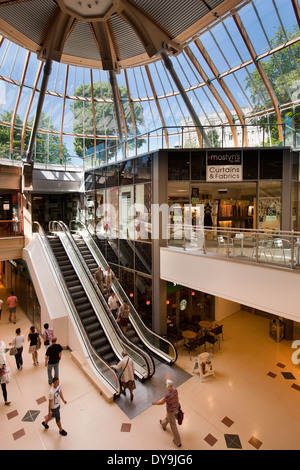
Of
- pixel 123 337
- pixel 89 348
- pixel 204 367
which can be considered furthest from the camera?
pixel 123 337

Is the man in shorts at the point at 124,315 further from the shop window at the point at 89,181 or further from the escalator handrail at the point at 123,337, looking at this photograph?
the shop window at the point at 89,181

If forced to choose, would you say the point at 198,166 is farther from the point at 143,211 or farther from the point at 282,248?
the point at 282,248

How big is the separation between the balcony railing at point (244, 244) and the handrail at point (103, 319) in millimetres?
3937

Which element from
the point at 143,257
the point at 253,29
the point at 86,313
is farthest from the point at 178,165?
the point at 253,29

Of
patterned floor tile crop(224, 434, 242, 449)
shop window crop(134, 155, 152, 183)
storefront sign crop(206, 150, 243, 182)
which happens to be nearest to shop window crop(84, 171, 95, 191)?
shop window crop(134, 155, 152, 183)

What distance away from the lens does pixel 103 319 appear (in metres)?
10.0

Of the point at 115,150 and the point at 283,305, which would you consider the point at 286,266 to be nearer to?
the point at 283,305

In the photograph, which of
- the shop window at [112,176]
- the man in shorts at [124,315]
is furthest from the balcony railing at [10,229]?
the man in shorts at [124,315]

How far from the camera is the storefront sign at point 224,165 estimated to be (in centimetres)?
1062

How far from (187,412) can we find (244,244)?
4.88 meters

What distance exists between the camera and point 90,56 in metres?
13.3

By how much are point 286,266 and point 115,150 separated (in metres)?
10.1

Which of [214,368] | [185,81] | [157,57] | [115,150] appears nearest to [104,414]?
[214,368]

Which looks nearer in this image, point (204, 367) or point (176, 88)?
point (204, 367)
